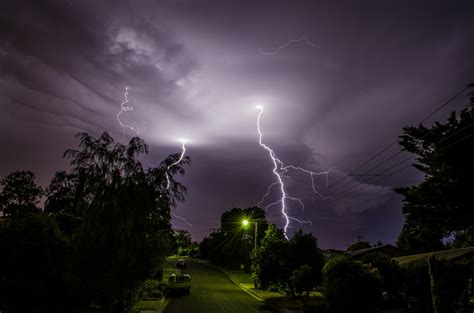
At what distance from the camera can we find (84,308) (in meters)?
12.6

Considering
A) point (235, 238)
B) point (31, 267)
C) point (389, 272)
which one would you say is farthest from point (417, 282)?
point (235, 238)

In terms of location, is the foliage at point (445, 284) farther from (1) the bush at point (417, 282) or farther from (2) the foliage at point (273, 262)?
(2) the foliage at point (273, 262)

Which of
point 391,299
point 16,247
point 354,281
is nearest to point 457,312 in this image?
point 354,281

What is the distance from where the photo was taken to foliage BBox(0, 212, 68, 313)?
35.5 ft

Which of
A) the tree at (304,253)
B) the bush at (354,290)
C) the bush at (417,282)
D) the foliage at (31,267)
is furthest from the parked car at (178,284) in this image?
the foliage at (31,267)

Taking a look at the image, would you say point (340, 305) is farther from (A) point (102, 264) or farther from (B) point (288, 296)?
(B) point (288, 296)

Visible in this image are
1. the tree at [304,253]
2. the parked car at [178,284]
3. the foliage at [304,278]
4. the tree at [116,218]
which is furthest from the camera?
the parked car at [178,284]

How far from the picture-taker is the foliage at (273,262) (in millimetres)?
28047

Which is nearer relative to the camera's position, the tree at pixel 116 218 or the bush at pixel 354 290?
the tree at pixel 116 218

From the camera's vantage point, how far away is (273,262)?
2856 centimetres

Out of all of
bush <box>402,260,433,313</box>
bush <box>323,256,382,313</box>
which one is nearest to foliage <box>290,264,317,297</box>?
bush <box>402,260,433,313</box>

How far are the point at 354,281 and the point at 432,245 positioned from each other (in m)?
53.2

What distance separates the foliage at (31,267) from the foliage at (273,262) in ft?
62.4

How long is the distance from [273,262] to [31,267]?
20.3 metres
